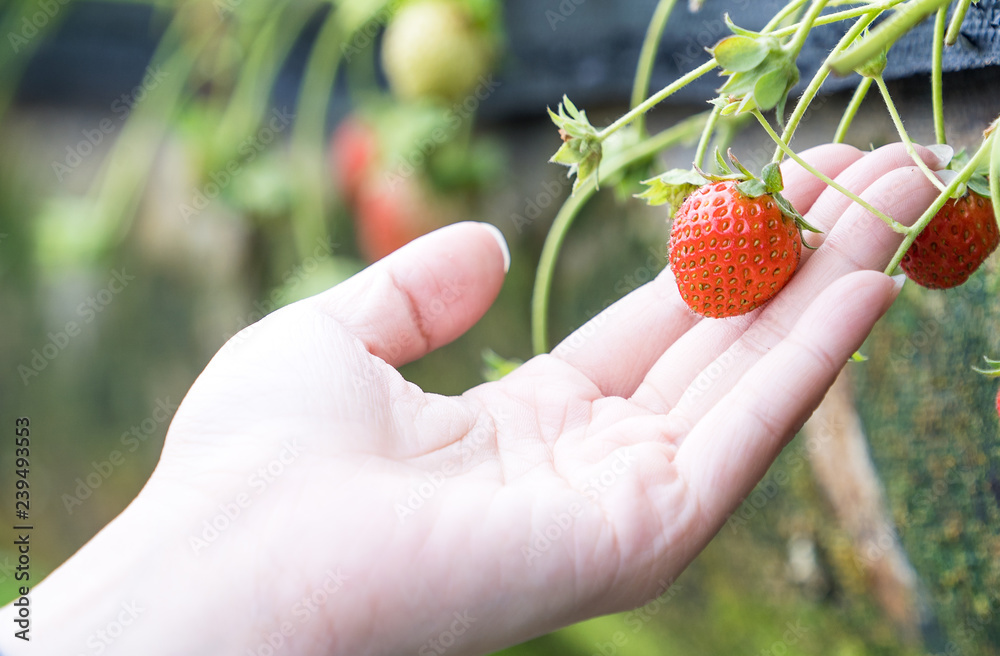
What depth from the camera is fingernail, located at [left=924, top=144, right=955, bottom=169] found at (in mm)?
446

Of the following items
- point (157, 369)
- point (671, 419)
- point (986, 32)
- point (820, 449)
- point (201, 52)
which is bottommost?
point (820, 449)

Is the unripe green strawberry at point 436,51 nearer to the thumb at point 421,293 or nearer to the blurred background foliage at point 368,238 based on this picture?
the blurred background foliage at point 368,238

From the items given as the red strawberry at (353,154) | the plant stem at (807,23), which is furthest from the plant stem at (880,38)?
the red strawberry at (353,154)

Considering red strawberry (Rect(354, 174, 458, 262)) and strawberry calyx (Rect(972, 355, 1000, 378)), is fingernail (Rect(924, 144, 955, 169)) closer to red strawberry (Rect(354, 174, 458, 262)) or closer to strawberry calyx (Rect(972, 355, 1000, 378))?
strawberry calyx (Rect(972, 355, 1000, 378))

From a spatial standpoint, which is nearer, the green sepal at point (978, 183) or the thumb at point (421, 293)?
the green sepal at point (978, 183)

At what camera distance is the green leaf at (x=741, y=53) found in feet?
1.18

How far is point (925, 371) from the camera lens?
688mm

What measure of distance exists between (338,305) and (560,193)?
23.7 inches

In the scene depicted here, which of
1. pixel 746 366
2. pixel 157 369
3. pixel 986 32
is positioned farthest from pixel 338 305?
pixel 157 369

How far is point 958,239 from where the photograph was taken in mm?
441

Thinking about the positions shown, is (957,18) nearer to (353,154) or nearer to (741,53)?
(741,53)

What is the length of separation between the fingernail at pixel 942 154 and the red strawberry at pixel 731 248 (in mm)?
89

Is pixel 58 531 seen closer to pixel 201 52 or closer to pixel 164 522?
pixel 201 52

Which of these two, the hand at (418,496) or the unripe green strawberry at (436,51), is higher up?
the unripe green strawberry at (436,51)
